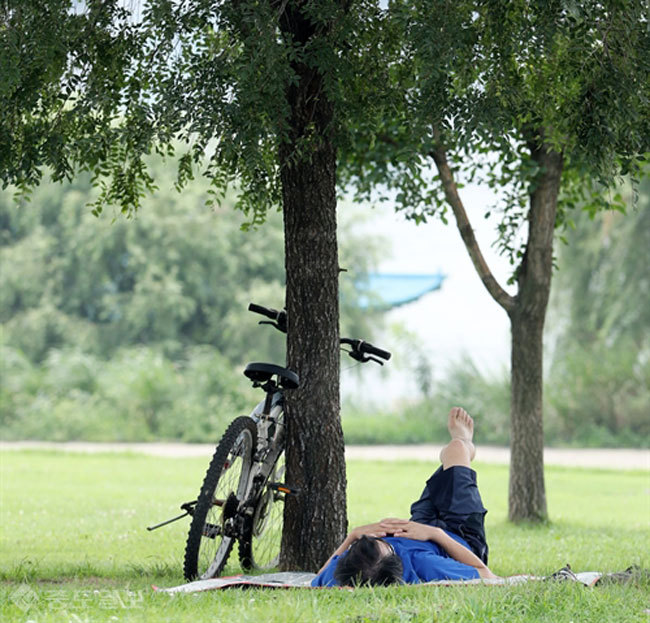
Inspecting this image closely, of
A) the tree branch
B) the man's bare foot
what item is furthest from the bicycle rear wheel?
the tree branch

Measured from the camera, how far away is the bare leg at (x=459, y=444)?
5141 mm

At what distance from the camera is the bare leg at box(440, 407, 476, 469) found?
5.14 metres

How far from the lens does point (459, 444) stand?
520 cm

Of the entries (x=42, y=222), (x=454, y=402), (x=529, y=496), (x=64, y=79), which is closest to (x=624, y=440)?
(x=454, y=402)

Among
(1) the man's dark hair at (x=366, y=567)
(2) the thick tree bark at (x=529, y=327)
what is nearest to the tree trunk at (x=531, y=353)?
(2) the thick tree bark at (x=529, y=327)

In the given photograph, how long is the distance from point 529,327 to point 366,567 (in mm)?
4761

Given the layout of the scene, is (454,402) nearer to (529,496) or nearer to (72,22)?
(529,496)

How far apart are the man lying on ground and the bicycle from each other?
72 centimetres

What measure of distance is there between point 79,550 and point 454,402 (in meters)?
12.5

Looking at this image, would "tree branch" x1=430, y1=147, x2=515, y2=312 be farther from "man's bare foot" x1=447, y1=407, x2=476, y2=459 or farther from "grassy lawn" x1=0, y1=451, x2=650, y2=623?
"man's bare foot" x1=447, y1=407, x2=476, y2=459

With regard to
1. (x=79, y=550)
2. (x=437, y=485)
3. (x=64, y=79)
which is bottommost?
(x=79, y=550)

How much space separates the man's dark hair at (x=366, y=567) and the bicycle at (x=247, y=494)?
2.78 feet

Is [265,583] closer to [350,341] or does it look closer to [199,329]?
[350,341]

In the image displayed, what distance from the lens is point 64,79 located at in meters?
6.22
